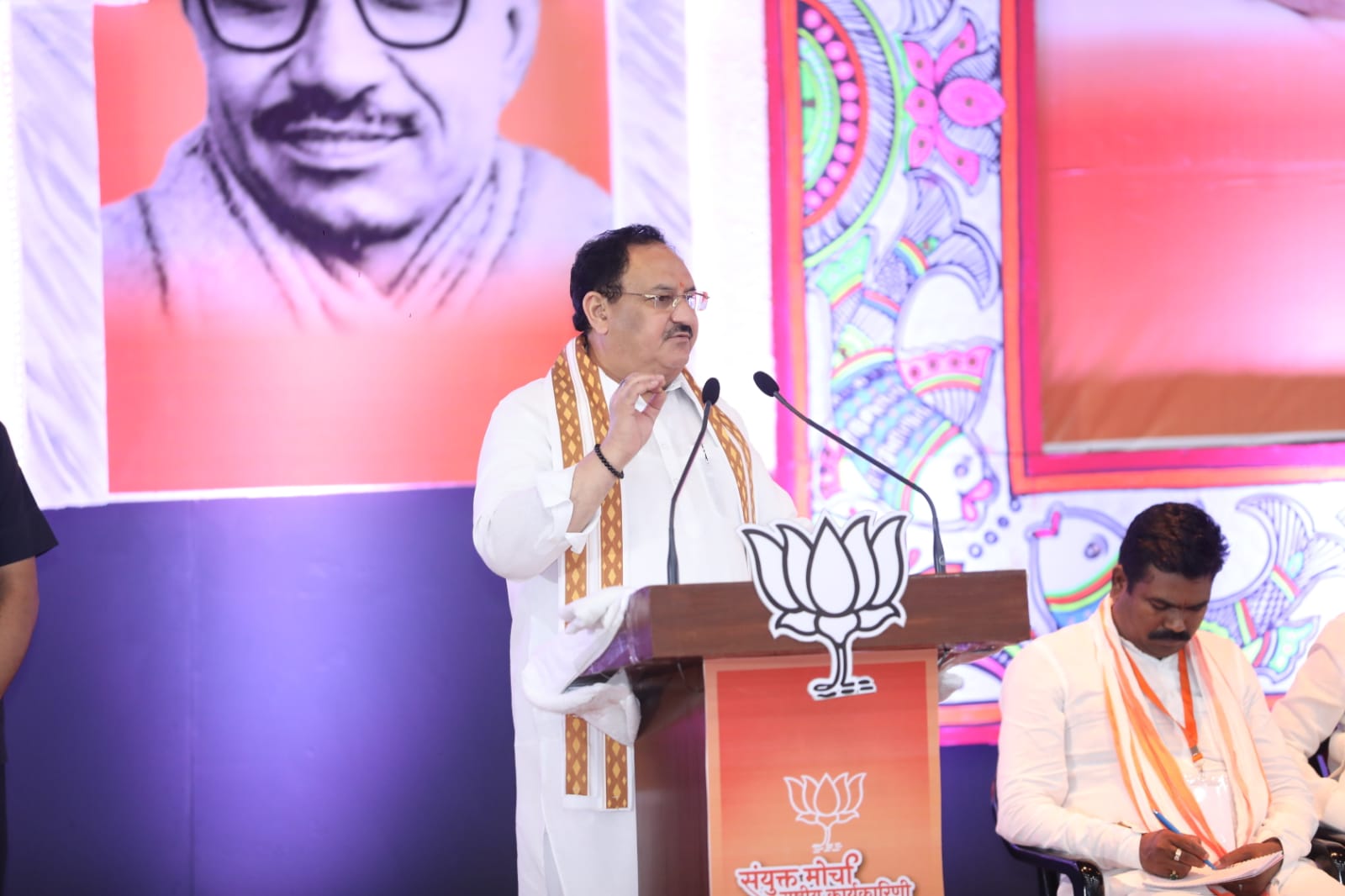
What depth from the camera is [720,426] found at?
9.81ft

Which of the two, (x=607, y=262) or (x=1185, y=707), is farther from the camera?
(x=1185, y=707)

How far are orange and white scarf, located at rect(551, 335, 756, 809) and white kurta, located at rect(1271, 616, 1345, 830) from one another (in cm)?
150

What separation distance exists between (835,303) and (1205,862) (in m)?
1.83

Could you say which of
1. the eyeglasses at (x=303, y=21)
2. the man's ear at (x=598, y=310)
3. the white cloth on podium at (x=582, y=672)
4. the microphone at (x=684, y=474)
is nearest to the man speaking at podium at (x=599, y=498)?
the man's ear at (x=598, y=310)

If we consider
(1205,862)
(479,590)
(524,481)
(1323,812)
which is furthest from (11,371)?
(1323,812)

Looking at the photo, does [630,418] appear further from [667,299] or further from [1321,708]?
[1321,708]

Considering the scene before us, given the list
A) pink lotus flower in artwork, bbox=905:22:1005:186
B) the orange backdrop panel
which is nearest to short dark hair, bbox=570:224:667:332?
pink lotus flower in artwork, bbox=905:22:1005:186

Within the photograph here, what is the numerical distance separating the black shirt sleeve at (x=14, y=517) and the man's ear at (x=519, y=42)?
191 cm

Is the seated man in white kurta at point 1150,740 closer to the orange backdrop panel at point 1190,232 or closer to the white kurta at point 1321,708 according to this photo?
the white kurta at point 1321,708

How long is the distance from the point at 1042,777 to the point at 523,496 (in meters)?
1.24

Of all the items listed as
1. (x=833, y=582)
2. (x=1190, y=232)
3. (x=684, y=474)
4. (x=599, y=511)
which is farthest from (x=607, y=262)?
(x=1190, y=232)

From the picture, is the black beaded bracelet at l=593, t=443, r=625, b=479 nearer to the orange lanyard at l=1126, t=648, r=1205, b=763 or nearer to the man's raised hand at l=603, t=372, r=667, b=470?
the man's raised hand at l=603, t=372, r=667, b=470

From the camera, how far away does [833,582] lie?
6.19 feet

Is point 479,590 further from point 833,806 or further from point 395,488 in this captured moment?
point 833,806
